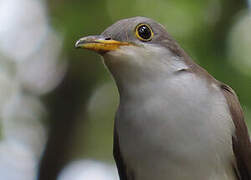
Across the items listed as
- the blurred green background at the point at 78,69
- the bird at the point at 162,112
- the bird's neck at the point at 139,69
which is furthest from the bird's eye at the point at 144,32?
the blurred green background at the point at 78,69

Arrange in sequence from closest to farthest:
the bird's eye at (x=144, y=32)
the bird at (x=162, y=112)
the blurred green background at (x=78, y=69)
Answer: the bird at (x=162, y=112), the bird's eye at (x=144, y=32), the blurred green background at (x=78, y=69)

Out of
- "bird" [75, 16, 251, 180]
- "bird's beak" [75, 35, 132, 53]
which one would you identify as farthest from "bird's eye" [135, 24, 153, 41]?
"bird's beak" [75, 35, 132, 53]

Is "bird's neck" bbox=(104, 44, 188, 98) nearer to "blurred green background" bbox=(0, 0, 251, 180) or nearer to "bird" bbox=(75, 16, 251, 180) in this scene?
"bird" bbox=(75, 16, 251, 180)

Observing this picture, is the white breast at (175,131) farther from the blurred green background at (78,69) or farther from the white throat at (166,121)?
→ the blurred green background at (78,69)

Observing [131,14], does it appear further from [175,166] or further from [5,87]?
[175,166]

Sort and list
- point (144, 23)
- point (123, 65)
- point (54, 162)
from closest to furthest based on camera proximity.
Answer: point (123, 65) → point (144, 23) → point (54, 162)

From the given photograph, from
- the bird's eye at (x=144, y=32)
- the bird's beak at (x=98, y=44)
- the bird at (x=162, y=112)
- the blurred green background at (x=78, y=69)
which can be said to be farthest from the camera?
the blurred green background at (x=78, y=69)

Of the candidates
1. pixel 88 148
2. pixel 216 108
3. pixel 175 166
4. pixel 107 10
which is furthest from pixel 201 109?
pixel 88 148
